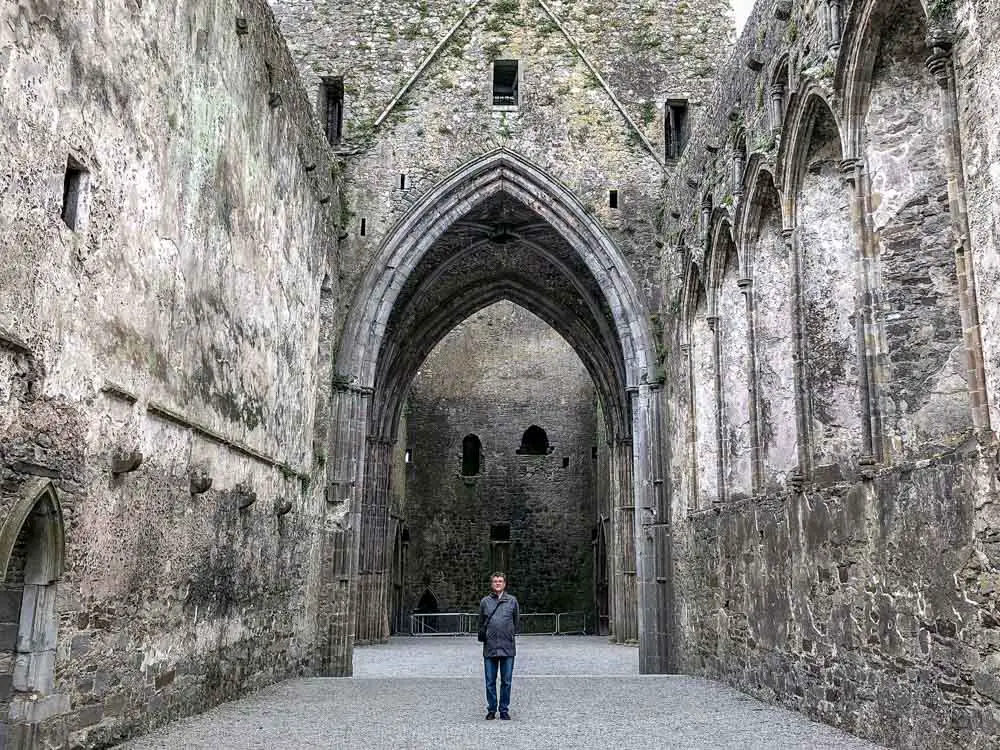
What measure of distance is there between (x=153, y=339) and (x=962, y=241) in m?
4.97

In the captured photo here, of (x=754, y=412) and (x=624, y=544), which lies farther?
(x=624, y=544)

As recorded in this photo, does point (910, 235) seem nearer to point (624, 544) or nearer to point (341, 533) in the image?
point (341, 533)

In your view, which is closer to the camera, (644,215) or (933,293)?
(933,293)

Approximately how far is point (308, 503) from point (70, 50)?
715cm

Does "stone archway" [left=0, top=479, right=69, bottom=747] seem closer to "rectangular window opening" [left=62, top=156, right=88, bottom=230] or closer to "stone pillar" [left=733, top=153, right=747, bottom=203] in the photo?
"rectangular window opening" [left=62, top=156, right=88, bottom=230]

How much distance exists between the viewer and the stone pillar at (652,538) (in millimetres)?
12133

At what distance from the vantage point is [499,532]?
2538 cm

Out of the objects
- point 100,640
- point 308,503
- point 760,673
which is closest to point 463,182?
point 308,503

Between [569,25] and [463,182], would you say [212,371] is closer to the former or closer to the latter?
[463,182]

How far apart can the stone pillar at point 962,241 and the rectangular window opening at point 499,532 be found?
20867mm

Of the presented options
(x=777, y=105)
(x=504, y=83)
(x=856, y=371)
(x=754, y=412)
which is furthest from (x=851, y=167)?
(x=504, y=83)

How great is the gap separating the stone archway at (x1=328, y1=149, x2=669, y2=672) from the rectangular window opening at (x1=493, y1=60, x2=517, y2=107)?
90 cm

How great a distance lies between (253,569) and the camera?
29.4 ft

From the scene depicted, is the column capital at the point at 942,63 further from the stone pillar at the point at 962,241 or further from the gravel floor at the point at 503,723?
the gravel floor at the point at 503,723
